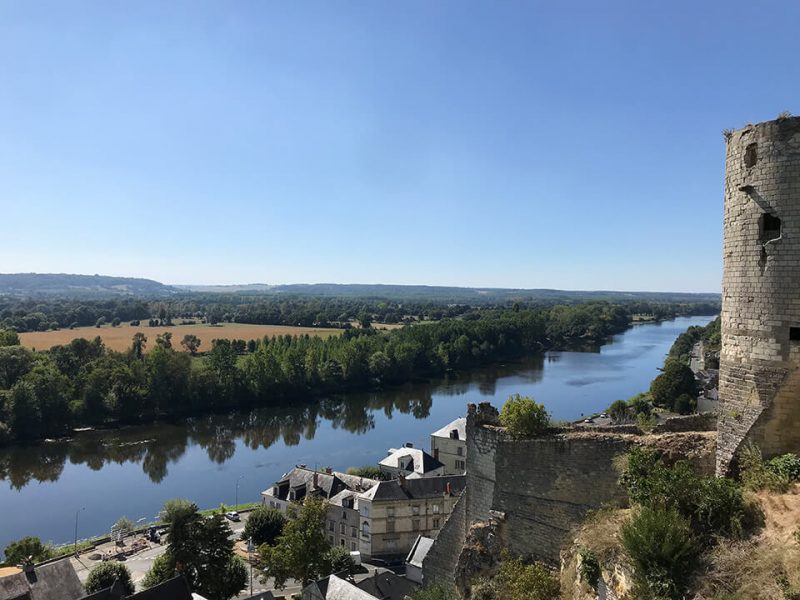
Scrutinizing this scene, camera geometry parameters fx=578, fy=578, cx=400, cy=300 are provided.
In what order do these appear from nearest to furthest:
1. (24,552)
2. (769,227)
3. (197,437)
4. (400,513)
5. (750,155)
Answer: (769,227)
(750,155)
(24,552)
(400,513)
(197,437)

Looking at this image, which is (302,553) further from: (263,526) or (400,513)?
(263,526)

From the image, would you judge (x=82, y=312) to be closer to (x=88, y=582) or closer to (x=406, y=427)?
(x=406, y=427)

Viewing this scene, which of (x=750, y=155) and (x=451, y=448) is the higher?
(x=750, y=155)

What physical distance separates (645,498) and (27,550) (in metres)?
24.5

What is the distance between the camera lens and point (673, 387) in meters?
46.0

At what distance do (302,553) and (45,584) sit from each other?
7753mm

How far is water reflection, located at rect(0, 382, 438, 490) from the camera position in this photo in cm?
4097

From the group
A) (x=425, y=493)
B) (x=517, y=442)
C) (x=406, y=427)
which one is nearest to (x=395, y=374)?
(x=406, y=427)

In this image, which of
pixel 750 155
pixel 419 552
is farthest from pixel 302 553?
pixel 750 155

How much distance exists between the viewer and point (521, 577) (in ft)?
34.2

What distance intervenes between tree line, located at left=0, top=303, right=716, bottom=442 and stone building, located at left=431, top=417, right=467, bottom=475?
30848mm

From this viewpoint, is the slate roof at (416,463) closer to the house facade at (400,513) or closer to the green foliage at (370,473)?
the green foliage at (370,473)

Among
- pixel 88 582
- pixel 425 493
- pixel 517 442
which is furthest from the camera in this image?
pixel 425 493

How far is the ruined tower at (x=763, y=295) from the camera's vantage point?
27.0 feet
